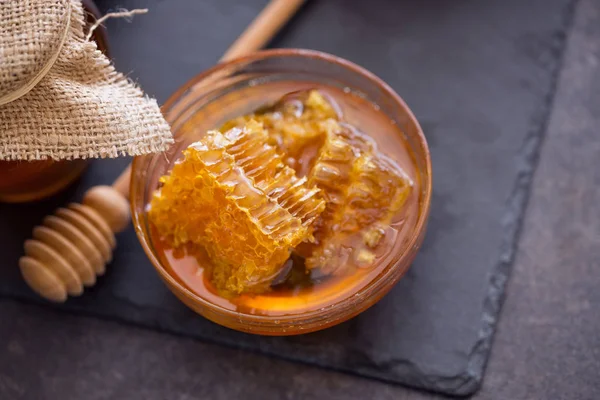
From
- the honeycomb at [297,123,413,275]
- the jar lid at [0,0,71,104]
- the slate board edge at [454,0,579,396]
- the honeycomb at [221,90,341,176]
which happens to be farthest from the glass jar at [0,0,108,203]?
the slate board edge at [454,0,579,396]

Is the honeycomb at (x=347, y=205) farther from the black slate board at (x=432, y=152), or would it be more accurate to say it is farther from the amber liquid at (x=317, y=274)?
the black slate board at (x=432, y=152)

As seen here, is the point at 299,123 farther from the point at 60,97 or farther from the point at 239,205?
the point at 60,97

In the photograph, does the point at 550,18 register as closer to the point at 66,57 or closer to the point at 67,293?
the point at 66,57

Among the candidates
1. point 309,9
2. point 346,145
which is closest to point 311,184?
point 346,145

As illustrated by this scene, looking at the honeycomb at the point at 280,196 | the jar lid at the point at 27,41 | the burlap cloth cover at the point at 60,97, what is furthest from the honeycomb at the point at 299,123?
the jar lid at the point at 27,41

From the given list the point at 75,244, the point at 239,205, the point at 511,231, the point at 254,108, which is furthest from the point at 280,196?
the point at 511,231
